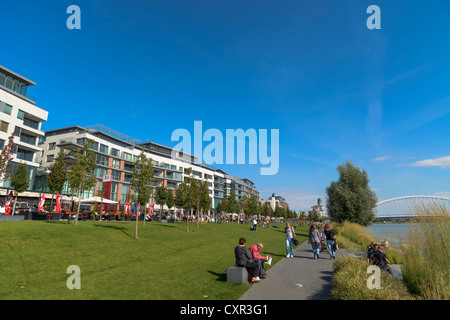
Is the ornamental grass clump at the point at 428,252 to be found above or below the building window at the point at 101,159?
below

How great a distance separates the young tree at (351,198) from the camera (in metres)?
32.2

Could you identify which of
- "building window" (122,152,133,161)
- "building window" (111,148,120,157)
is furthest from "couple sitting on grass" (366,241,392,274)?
"building window" (122,152,133,161)

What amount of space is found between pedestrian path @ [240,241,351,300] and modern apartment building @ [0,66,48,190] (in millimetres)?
38572

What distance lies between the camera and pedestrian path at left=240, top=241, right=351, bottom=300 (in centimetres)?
638

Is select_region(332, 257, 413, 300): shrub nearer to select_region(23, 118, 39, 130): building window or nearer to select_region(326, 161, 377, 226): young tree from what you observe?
select_region(326, 161, 377, 226): young tree

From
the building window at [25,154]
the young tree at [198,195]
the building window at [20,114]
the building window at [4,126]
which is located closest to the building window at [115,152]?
the building window at [25,154]

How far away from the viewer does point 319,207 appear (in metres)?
198

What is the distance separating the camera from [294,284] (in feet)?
24.8

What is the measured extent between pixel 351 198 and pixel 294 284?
94.6 feet

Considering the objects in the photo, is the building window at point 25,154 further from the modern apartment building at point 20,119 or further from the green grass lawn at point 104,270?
the green grass lawn at point 104,270

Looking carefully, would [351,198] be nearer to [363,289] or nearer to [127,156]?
[363,289]

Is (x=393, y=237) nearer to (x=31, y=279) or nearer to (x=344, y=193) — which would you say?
(x=31, y=279)

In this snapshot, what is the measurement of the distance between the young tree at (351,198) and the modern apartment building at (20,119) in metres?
42.0
